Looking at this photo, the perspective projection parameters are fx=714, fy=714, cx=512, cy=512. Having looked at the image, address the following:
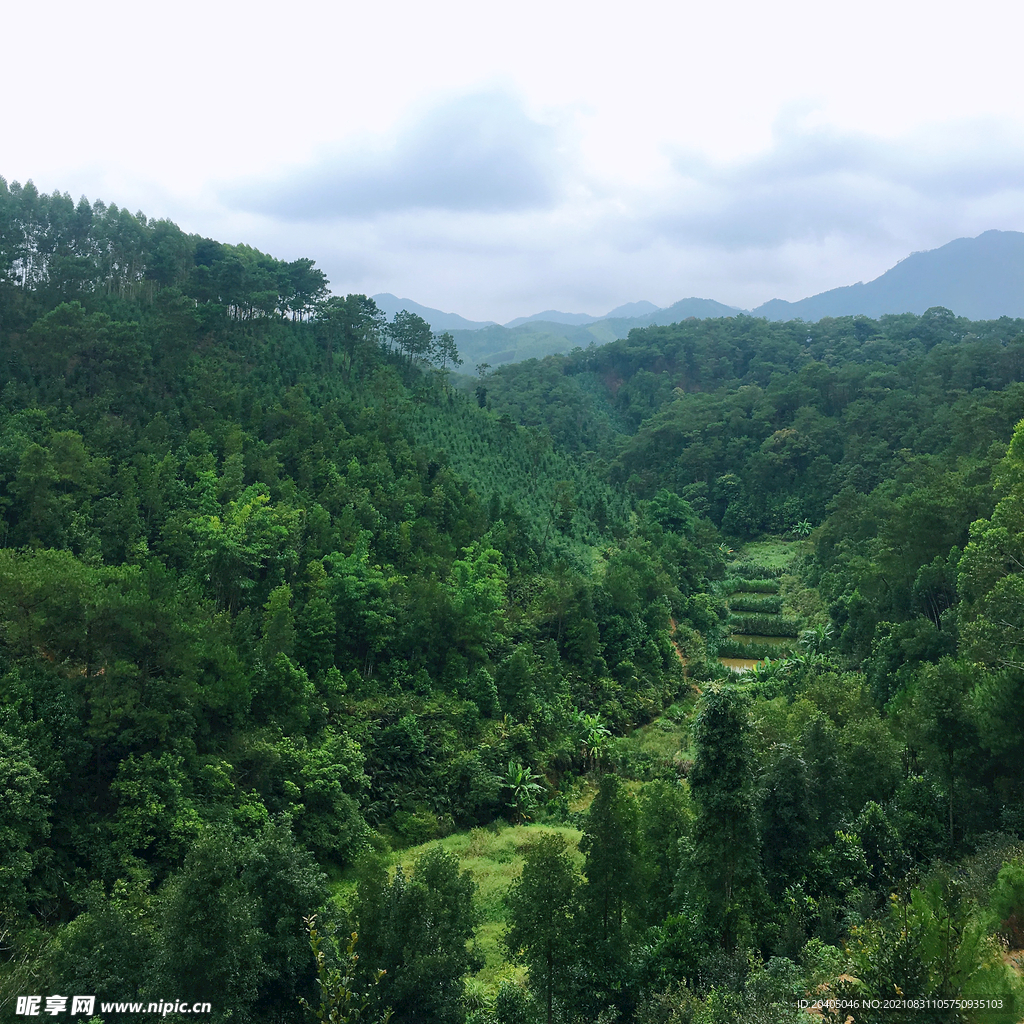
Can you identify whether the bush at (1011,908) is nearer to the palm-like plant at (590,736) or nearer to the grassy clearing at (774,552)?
the palm-like plant at (590,736)

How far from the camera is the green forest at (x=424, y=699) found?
9328 millimetres

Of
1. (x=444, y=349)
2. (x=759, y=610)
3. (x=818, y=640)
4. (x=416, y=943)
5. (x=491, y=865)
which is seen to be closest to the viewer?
(x=416, y=943)

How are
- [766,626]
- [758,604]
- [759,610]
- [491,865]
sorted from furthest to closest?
[758,604] → [759,610] → [766,626] → [491,865]

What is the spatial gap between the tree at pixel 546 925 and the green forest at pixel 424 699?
6 cm

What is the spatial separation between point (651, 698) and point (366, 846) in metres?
→ 13.4

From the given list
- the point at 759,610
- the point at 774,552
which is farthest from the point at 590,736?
the point at 774,552

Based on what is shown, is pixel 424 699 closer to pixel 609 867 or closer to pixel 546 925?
pixel 609 867

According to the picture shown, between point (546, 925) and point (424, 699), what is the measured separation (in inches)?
453

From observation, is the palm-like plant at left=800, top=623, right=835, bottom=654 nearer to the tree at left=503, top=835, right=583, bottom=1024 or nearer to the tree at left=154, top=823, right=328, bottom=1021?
the tree at left=503, top=835, right=583, bottom=1024

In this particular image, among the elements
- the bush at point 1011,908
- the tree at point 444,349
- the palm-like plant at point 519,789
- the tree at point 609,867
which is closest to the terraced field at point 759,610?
the palm-like plant at point 519,789

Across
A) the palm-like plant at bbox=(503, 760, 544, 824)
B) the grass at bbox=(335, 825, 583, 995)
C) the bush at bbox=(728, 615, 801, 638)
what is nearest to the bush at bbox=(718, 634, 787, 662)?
the bush at bbox=(728, 615, 801, 638)

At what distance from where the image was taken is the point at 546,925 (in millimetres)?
10367

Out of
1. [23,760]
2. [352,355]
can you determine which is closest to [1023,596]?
[23,760]

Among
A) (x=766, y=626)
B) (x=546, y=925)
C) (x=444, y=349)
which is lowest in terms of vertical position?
(x=766, y=626)
